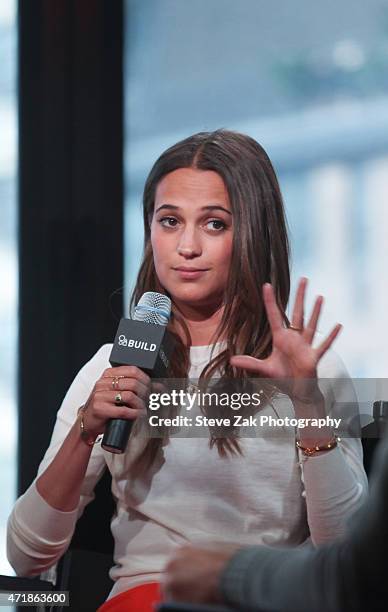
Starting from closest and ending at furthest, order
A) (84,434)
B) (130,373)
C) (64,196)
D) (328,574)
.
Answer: (328,574) < (130,373) < (84,434) < (64,196)

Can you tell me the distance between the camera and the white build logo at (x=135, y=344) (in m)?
1.82

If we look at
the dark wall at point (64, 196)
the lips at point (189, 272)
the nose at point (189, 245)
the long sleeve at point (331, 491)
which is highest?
the dark wall at point (64, 196)

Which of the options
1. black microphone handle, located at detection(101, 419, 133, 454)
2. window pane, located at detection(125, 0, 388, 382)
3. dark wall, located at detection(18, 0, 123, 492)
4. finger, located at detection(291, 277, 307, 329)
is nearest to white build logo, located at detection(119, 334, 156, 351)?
black microphone handle, located at detection(101, 419, 133, 454)

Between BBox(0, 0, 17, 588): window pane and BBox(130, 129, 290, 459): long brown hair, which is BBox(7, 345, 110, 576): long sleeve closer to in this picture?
BBox(130, 129, 290, 459): long brown hair

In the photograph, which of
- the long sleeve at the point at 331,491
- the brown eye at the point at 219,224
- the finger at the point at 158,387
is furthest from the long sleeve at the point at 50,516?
the long sleeve at the point at 331,491

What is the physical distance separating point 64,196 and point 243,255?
2.02 feet

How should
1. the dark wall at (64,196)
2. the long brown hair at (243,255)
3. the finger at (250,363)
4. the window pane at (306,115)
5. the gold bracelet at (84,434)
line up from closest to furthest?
1. the finger at (250,363)
2. the gold bracelet at (84,434)
3. the long brown hair at (243,255)
4. the window pane at (306,115)
5. the dark wall at (64,196)

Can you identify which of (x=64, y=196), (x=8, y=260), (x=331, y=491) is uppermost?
(x=64, y=196)

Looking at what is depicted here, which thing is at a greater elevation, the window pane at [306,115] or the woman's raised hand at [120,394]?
the window pane at [306,115]

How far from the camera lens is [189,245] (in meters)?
2.11

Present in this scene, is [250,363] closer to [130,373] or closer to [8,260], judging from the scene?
[130,373]

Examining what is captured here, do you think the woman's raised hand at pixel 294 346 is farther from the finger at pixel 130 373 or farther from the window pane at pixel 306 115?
the window pane at pixel 306 115

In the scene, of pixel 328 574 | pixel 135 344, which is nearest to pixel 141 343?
pixel 135 344

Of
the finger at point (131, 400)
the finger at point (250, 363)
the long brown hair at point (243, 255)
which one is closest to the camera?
the finger at point (250, 363)
